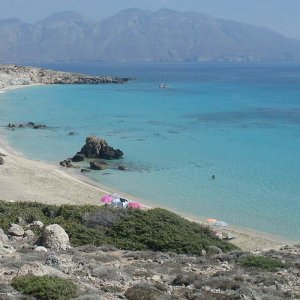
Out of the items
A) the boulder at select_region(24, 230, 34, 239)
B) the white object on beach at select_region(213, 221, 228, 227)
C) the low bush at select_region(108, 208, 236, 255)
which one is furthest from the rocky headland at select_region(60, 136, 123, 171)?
the boulder at select_region(24, 230, 34, 239)

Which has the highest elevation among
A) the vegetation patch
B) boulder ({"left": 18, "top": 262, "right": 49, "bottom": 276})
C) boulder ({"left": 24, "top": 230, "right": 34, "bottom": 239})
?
boulder ({"left": 18, "top": 262, "right": 49, "bottom": 276})

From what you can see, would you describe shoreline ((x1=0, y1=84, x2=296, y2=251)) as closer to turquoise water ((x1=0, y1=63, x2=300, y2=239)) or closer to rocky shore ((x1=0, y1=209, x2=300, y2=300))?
turquoise water ((x1=0, y1=63, x2=300, y2=239))

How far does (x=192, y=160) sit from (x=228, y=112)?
31572mm

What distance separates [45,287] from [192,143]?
37.0 m

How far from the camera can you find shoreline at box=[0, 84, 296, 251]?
22609 millimetres

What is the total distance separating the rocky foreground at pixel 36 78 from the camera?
4364 inches

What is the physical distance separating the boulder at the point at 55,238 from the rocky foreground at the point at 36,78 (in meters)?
95.4

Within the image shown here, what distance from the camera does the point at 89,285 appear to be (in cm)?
1096

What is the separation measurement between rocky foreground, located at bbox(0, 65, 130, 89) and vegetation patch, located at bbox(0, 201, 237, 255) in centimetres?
9220

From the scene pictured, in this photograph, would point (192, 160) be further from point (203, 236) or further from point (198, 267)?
point (198, 267)

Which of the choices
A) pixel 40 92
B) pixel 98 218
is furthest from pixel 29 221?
pixel 40 92

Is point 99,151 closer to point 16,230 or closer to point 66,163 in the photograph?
point 66,163

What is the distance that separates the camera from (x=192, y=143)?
46312 millimetres

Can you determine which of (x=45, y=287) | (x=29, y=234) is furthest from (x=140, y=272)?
(x=29, y=234)
